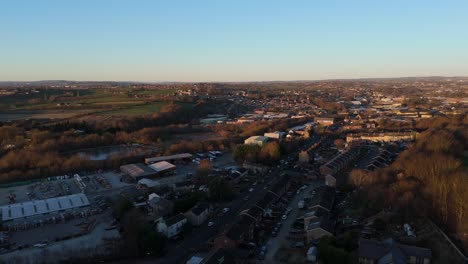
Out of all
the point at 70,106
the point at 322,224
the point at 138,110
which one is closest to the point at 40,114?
the point at 70,106

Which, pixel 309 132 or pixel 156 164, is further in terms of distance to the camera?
pixel 309 132

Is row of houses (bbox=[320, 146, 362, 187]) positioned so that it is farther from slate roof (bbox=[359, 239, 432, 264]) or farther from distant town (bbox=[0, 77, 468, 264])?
slate roof (bbox=[359, 239, 432, 264])

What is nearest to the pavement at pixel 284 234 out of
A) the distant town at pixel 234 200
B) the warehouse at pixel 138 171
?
the distant town at pixel 234 200

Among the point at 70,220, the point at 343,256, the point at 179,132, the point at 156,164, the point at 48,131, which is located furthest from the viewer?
the point at 179,132

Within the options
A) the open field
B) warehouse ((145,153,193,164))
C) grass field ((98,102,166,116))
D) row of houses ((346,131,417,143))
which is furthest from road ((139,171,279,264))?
the open field

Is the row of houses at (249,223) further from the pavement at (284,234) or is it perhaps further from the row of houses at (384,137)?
the row of houses at (384,137)

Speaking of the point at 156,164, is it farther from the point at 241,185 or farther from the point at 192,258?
the point at 192,258

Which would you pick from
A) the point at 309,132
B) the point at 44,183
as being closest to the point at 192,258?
the point at 44,183

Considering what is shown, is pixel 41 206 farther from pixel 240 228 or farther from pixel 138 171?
pixel 240 228
